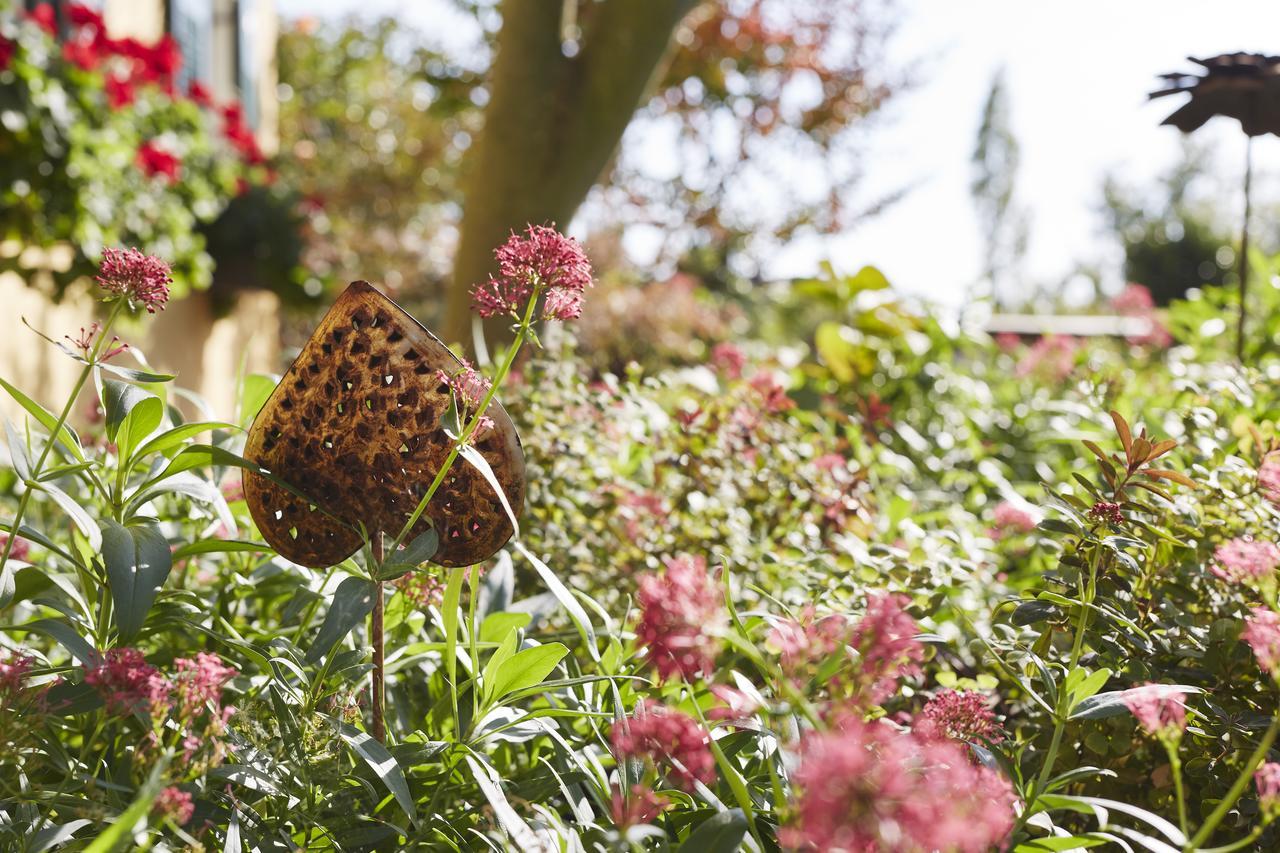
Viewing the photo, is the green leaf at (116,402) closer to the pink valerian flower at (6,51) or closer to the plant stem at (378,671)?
the plant stem at (378,671)

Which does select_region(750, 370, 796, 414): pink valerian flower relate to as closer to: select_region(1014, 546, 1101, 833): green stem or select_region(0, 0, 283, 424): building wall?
select_region(1014, 546, 1101, 833): green stem

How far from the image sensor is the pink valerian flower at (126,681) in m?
0.84

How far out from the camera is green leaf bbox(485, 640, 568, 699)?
3.56 feet

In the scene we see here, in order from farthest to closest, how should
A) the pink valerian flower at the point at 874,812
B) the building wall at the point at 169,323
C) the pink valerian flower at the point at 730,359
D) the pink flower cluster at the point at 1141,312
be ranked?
the building wall at the point at 169,323 → the pink flower cluster at the point at 1141,312 → the pink valerian flower at the point at 730,359 → the pink valerian flower at the point at 874,812

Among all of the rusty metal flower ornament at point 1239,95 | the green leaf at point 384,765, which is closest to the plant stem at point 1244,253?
the rusty metal flower ornament at point 1239,95

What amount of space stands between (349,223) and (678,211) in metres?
4.33

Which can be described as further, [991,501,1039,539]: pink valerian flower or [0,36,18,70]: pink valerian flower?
[0,36,18,70]: pink valerian flower

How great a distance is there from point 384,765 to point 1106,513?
2.80ft

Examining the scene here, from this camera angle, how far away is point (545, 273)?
98 centimetres

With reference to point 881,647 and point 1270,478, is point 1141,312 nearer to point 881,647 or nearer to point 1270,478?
point 1270,478

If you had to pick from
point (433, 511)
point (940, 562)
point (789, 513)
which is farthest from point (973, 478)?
point (433, 511)

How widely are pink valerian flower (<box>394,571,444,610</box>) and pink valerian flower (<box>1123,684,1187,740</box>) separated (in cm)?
81

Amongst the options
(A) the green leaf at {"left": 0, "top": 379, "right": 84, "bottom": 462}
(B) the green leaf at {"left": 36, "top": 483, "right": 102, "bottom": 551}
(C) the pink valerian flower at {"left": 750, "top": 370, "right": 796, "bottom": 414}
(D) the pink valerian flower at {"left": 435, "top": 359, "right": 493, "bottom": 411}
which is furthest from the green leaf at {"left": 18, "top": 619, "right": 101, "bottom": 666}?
(C) the pink valerian flower at {"left": 750, "top": 370, "right": 796, "bottom": 414}

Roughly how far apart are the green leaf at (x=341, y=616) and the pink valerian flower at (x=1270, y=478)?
105cm
